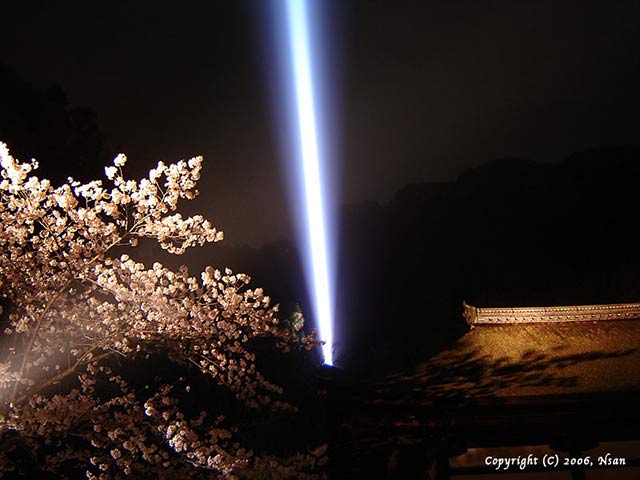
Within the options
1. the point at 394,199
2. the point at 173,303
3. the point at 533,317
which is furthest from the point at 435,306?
the point at 173,303

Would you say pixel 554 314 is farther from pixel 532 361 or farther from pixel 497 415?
pixel 497 415

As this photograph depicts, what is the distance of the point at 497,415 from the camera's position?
243 inches

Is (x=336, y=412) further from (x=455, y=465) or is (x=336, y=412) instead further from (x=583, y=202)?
(x=583, y=202)

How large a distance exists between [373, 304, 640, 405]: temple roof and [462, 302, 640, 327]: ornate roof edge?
0.7 inches

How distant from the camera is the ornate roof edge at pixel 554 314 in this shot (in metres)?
8.77

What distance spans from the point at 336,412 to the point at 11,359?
18.9 feet

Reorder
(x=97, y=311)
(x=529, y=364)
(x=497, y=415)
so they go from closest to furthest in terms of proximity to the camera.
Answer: (x=497, y=415)
(x=529, y=364)
(x=97, y=311)

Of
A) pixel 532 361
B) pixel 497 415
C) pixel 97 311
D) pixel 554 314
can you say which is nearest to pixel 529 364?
pixel 532 361

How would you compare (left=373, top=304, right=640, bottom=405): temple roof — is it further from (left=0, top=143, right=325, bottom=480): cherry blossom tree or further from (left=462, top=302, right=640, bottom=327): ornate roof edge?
(left=0, top=143, right=325, bottom=480): cherry blossom tree

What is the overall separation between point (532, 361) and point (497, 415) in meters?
1.79

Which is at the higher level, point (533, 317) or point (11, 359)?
point (533, 317)

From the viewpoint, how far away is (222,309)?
9.10 meters

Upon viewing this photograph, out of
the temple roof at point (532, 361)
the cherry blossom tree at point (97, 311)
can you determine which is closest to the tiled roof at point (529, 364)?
the temple roof at point (532, 361)

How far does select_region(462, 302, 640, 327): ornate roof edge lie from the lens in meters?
8.77
